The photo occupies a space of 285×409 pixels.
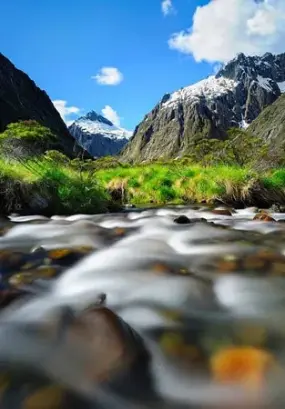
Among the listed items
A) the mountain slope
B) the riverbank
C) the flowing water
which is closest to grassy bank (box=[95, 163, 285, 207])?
the riverbank

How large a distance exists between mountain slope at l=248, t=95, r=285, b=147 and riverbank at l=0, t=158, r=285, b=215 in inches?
4545

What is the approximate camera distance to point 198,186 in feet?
42.5

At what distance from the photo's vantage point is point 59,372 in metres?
2.07

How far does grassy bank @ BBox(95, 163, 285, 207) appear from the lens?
1189 cm

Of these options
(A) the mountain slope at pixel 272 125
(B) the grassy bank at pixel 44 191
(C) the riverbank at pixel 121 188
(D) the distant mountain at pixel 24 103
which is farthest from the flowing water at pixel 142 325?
(A) the mountain slope at pixel 272 125

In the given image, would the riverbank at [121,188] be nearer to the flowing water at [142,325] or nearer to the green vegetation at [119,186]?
the green vegetation at [119,186]

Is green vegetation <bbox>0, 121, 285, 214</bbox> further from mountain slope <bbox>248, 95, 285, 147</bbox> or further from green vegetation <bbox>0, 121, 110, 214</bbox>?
mountain slope <bbox>248, 95, 285, 147</bbox>

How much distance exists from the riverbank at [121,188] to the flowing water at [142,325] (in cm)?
437

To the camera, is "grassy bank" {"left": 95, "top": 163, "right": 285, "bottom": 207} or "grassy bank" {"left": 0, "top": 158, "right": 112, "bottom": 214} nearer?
"grassy bank" {"left": 0, "top": 158, "right": 112, "bottom": 214}

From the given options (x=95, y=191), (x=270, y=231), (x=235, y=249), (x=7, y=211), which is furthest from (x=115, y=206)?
(x=235, y=249)

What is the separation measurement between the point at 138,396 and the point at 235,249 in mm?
2805

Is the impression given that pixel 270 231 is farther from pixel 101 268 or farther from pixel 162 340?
pixel 162 340

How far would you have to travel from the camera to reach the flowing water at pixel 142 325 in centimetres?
191

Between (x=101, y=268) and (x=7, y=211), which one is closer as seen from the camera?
(x=101, y=268)
